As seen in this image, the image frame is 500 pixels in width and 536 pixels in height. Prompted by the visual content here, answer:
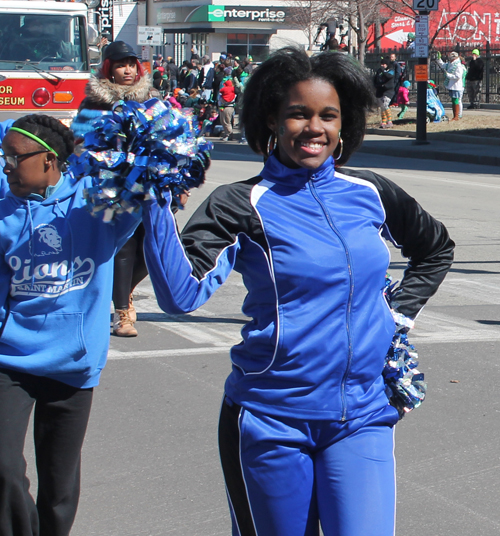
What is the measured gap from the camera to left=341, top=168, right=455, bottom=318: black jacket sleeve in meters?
2.65

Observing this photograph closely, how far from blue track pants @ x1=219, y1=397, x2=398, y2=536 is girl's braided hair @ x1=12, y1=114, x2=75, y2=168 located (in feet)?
4.29

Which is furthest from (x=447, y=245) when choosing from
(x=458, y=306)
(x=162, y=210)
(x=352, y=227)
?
(x=458, y=306)

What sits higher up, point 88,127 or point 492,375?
point 88,127

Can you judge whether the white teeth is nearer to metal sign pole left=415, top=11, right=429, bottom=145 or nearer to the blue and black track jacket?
the blue and black track jacket

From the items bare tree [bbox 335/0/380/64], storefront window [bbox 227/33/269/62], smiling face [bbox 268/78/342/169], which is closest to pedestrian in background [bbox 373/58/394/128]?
bare tree [bbox 335/0/380/64]

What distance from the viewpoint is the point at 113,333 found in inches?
262

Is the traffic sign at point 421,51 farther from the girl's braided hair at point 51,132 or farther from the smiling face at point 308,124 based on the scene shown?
the smiling face at point 308,124

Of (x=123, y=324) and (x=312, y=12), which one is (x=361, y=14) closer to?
(x=312, y=12)

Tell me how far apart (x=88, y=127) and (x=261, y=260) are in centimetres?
58

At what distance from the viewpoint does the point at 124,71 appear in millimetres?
6164

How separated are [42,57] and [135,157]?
11600mm

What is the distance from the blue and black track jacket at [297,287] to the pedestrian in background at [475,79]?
2805 centimetres

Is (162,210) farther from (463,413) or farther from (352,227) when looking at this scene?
(463,413)

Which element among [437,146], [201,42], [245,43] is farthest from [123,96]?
[245,43]
